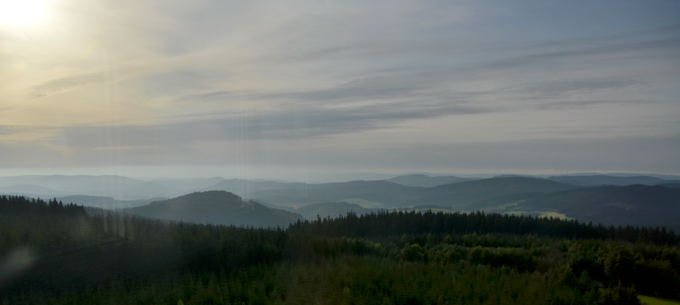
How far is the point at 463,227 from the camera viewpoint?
8306 centimetres

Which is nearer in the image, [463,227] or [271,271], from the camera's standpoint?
[271,271]

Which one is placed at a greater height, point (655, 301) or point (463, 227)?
point (655, 301)

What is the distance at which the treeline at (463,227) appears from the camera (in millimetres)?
76812

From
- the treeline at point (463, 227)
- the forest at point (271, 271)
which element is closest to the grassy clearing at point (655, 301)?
the forest at point (271, 271)

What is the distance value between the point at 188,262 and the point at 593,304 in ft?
72.6

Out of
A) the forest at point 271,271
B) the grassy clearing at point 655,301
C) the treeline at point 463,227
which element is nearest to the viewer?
the forest at point 271,271

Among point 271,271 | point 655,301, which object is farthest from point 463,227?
point 271,271

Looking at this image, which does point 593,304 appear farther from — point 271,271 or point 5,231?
point 5,231

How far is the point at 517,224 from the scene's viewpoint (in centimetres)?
8625

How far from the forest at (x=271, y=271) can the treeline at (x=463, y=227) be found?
4015 centimetres

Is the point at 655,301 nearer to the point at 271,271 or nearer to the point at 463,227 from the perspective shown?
the point at 271,271

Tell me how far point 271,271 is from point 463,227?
210 ft

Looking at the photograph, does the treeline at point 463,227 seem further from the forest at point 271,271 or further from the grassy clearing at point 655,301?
the grassy clearing at point 655,301

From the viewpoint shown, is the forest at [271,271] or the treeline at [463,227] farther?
the treeline at [463,227]
